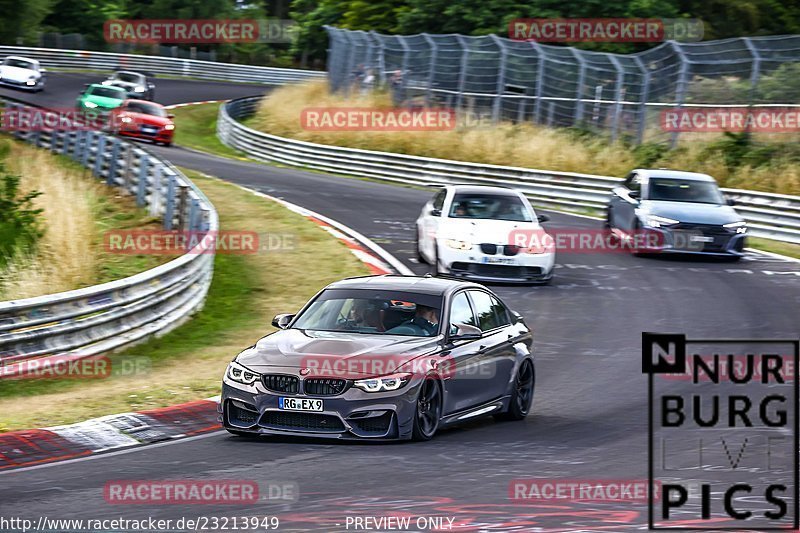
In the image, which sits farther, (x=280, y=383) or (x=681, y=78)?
(x=681, y=78)

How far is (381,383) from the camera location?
1020 centimetres

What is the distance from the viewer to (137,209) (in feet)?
80.4

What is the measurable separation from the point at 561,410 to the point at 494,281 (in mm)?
8062

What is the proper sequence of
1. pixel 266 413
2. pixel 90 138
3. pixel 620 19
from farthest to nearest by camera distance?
pixel 620 19 < pixel 90 138 < pixel 266 413

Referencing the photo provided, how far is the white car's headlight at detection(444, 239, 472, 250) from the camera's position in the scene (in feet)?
66.1

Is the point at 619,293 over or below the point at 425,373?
below

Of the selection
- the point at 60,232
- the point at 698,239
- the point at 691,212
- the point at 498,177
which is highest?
the point at 60,232

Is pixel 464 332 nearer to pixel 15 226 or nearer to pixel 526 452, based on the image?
pixel 526 452

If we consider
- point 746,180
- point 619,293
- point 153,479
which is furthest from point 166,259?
point 746,180

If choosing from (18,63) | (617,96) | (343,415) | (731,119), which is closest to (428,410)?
(343,415)

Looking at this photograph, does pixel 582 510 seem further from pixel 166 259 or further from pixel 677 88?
pixel 677 88

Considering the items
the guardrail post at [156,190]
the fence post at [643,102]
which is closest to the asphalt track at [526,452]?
the guardrail post at [156,190]

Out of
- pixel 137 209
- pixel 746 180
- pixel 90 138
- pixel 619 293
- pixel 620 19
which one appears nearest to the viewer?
pixel 619 293

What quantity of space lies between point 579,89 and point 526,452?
28025mm
